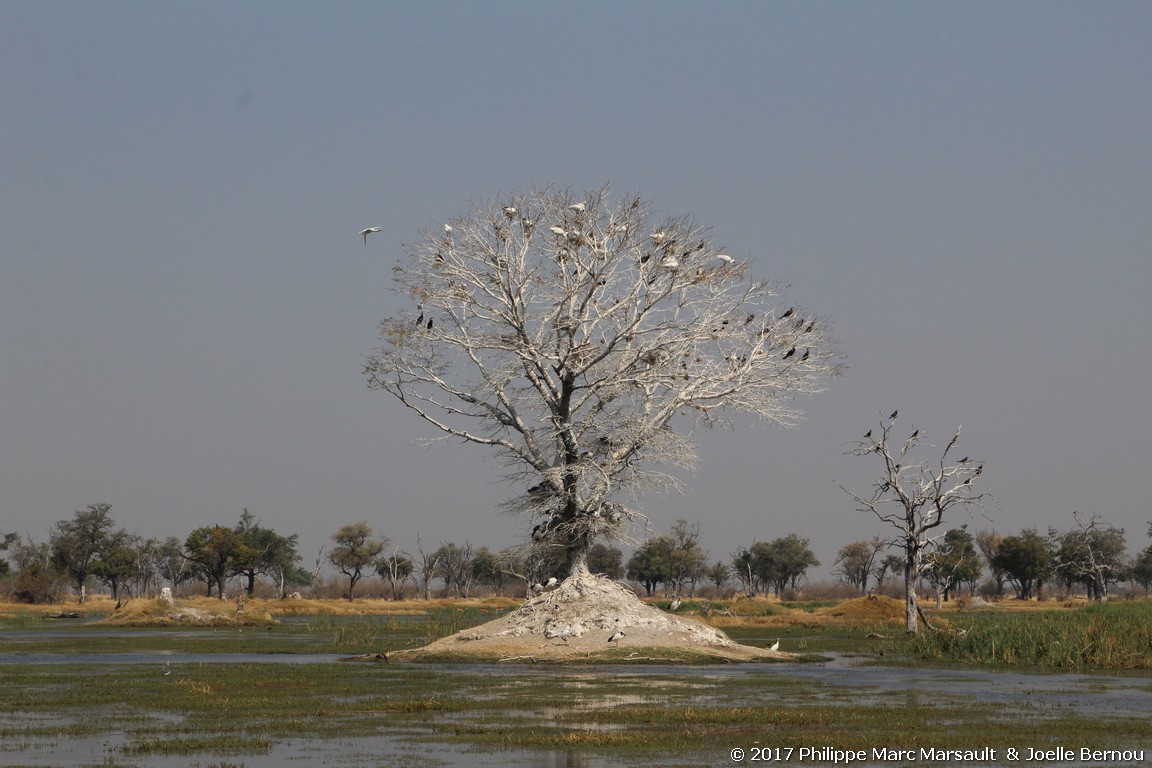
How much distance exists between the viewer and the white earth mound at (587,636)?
1547 inches

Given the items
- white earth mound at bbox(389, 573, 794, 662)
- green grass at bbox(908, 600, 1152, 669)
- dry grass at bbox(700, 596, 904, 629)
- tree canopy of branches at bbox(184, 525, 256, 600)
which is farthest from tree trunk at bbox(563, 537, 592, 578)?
tree canopy of branches at bbox(184, 525, 256, 600)

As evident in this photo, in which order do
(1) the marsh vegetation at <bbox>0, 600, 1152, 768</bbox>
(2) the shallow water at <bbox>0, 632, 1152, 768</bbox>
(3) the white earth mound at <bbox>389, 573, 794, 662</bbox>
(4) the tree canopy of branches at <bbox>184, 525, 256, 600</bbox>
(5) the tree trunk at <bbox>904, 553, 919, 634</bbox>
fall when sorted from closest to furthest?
(2) the shallow water at <bbox>0, 632, 1152, 768</bbox> → (1) the marsh vegetation at <bbox>0, 600, 1152, 768</bbox> → (3) the white earth mound at <bbox>389, 573, 794, 662</bbox> → (5) the tree trunk at <bbox>904, 553, 919, 634</bbox> → (4) the tree canopy of branches at <bbox>184, 525, 256, 600</bbox>

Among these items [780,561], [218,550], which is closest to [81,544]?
[218,550]

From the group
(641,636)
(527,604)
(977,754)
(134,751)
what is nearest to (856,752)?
(977,754)

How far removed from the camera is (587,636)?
132 feet

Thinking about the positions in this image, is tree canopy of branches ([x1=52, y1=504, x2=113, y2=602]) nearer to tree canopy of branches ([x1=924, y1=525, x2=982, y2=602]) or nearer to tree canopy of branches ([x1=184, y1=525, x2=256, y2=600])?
tree canopy of branches ([x1=184, y1=525, x2=256, y2=600])

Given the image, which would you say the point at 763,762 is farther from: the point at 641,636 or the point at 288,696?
the point at 641,636

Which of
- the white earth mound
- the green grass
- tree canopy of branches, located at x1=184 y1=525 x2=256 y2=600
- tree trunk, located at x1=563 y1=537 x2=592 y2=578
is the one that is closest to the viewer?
the green grass

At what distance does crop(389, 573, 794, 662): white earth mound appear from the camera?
129 ft

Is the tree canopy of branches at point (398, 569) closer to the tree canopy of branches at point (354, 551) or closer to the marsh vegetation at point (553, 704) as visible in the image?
the tree canopy of branches at point (354, 551)

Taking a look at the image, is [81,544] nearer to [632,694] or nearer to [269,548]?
→ [269,548]

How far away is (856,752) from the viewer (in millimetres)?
18547

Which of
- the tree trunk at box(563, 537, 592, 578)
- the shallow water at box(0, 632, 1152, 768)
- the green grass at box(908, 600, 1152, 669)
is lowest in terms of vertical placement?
the shallow water at box(0, 632, 1152, 768)

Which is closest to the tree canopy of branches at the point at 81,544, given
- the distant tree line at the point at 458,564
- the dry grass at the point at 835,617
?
the distant tree line at the point at 458,564
